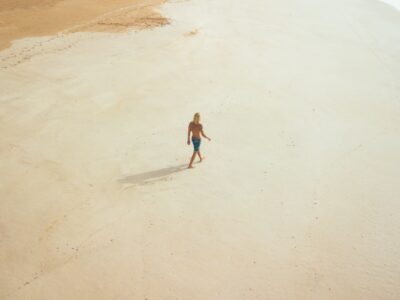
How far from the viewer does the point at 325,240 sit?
824cm

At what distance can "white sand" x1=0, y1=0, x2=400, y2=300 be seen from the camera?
292 inches

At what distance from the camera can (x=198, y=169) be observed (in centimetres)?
987

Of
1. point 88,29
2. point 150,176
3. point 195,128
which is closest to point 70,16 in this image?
point 88,29

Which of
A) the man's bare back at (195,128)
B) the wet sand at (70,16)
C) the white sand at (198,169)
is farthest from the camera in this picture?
the wet sand at (70,16)

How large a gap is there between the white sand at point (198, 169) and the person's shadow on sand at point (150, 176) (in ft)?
0.13

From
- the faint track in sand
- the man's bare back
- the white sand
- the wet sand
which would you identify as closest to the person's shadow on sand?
the white sand

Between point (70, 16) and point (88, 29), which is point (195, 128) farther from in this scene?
point (70, 16)

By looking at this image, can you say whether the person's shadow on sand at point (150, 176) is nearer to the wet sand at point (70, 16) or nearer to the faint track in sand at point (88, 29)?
the faint track in sand at point (88, 29)

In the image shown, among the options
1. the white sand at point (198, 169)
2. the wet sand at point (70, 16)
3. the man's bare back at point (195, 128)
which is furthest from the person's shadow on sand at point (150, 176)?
the wet sand at point (70, 16)

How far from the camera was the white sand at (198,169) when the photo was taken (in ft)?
24.3

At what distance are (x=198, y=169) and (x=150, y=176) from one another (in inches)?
48.2

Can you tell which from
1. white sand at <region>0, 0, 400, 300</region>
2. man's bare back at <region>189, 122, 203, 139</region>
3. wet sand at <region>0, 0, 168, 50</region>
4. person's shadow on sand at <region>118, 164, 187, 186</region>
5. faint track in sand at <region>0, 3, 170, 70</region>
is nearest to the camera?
white sand at <region>0, 0, 400, 300</region>

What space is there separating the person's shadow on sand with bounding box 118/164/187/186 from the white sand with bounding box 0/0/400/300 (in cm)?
4

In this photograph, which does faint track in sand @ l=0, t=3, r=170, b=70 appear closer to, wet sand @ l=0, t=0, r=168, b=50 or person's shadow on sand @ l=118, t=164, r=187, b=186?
wet sand @ l=0, t=0, r=168, b=50
